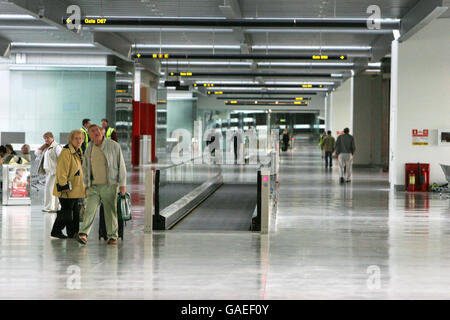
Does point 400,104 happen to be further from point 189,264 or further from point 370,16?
point 189,264

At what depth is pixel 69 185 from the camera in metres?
10.7

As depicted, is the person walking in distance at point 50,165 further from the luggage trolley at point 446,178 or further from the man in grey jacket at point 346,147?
the man in grey jacket at point 346,147

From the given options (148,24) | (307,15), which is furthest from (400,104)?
(148,24)

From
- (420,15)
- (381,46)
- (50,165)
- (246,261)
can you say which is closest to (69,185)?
(246,261)

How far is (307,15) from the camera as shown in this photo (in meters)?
20.9

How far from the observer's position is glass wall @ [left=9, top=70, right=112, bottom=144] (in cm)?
2964

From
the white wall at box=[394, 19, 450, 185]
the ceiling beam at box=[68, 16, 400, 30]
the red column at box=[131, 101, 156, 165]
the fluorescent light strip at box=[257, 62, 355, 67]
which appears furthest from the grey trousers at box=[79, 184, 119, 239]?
the red column at box=[131, 101, 156, 165]


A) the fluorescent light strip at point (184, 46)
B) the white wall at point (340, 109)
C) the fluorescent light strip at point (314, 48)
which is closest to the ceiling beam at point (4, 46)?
the fluorescent light strip at point (184, 46)

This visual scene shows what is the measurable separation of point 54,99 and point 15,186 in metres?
14.0

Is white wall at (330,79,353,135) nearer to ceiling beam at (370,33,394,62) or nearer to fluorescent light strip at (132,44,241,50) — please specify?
fluorescent light strip at (132,44,241,50)

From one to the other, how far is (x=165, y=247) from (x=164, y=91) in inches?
1454

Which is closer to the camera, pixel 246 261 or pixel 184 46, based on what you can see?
pixel 246 261

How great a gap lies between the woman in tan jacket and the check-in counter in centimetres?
556

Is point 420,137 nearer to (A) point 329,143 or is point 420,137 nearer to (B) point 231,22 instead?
(B) point 231,22
